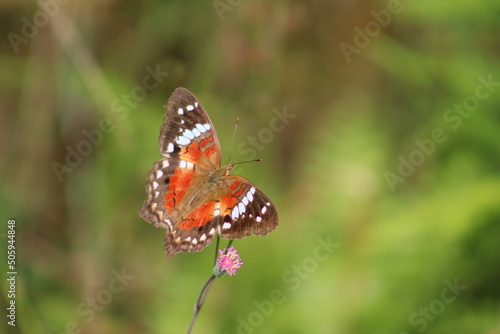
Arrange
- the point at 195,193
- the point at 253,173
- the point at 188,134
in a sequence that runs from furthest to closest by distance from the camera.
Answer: the point at 253,173 < the point at 188,134 < the point at 195,193

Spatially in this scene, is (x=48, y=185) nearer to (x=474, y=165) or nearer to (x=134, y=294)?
(x=134, y=294)

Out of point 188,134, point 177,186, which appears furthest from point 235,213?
point 188,134

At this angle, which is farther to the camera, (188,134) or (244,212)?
(188,134)

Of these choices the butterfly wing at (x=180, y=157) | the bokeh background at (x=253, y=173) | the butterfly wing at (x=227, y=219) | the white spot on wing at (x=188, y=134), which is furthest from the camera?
the bokeh background at (x=253, y=173)

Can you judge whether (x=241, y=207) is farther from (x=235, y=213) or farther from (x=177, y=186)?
(x=177, y=186)

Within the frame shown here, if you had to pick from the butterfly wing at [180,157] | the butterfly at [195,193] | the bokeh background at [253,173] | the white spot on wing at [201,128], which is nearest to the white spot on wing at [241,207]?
the butterfly at [195,193]

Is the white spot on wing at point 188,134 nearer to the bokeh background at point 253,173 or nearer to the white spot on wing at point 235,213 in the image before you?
the white spot on wing at point 235,213

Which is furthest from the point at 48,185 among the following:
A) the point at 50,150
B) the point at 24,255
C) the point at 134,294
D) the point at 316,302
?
the point at 316,302
